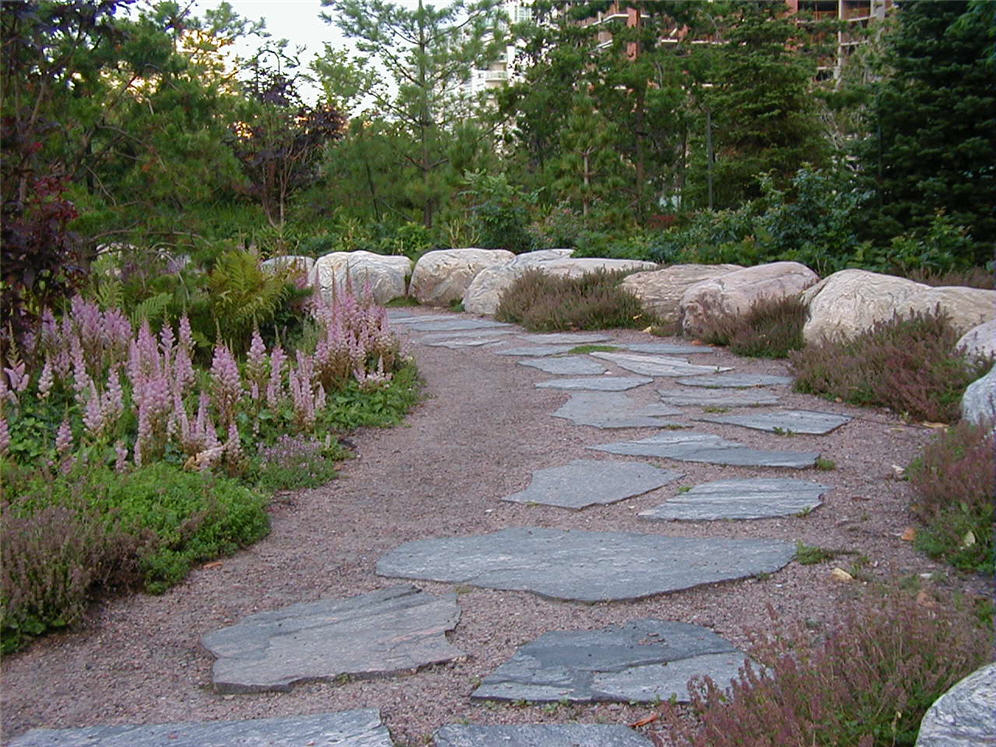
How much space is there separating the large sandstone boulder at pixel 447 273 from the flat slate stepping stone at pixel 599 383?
5.82 metres

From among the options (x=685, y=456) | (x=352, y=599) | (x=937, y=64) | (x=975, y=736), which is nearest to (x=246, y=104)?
(x=937, y=64)

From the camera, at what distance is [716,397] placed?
6.36 metres

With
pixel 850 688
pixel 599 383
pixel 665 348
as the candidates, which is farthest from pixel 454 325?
pixel 850 688

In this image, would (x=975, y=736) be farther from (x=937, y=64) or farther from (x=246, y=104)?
(x=246, y=104)

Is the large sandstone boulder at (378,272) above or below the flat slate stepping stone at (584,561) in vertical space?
above

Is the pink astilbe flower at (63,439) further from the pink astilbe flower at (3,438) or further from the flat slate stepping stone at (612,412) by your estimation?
the flat slate stepping stone at (612,412)

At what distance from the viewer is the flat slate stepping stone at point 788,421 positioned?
17.6 feet

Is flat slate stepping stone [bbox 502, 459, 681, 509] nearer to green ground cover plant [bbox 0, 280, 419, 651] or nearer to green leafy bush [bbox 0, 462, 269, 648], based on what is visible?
green ground cover plant [bbox 0, 280, 419, 651]

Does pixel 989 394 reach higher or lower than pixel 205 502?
higher

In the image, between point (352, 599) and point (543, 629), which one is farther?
point (352, 599)

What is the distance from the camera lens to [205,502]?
3875 millimetres

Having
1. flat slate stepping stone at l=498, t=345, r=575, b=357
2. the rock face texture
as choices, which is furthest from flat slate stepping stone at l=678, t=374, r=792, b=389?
the rock face texture

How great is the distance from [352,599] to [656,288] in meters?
7.02

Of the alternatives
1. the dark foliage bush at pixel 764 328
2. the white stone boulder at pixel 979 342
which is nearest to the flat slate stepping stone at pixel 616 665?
the white stone boulder at pixel 979 342
